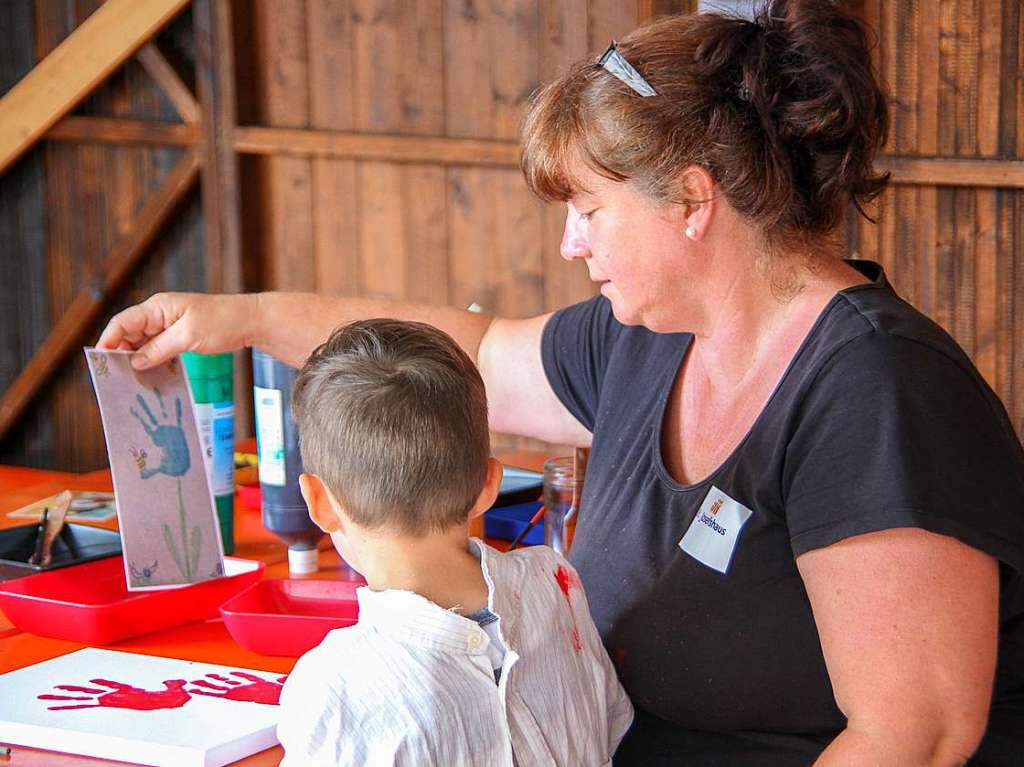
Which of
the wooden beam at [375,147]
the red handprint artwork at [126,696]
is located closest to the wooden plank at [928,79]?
the wooden beam at [375,147]

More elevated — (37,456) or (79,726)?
(79,726)

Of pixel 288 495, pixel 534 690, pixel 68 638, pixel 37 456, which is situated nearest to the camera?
pixel 534 690

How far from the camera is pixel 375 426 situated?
4.17 ft

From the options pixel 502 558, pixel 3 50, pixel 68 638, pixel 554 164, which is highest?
pixel 3 50

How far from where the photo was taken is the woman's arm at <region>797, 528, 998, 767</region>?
123cm

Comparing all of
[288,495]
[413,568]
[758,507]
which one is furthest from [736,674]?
[288,495]

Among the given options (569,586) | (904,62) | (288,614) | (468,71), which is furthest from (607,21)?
(569,586)

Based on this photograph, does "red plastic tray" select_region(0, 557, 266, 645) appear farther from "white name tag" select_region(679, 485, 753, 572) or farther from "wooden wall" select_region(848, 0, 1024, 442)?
"wooden wall" select_region(848, 0, 1024, 442)

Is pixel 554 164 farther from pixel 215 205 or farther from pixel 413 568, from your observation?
pixel 215 205

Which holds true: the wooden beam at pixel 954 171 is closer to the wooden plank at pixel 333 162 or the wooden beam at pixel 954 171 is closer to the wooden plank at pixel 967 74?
the wooden plank at pixel 967 74

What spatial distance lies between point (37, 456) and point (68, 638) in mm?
4081

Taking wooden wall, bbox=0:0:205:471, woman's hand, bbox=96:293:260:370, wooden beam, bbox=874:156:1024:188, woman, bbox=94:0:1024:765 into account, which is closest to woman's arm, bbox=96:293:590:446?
woman's hand, bbox=96:293:260:370

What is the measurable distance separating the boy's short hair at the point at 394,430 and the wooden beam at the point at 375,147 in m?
3.09

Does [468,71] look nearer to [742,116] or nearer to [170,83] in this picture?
[170,83]
